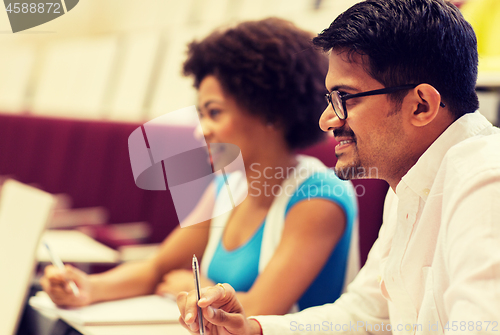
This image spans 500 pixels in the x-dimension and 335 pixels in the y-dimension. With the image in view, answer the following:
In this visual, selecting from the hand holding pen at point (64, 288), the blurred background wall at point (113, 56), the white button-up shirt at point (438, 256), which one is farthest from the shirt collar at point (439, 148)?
the blurred background wall at point (113, 56)

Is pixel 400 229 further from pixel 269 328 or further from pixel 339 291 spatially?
pixel 339 291

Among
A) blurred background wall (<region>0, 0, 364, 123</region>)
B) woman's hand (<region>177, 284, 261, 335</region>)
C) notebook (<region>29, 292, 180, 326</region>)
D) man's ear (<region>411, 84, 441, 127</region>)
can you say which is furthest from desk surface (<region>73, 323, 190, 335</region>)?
blurred background wall (<region>0, 0, 364, 123</region>)

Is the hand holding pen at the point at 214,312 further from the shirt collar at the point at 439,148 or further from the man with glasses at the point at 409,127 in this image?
the shirt collar at the point at 439,148

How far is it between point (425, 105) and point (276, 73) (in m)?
0.70

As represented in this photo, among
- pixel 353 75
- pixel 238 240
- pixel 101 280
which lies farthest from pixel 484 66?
pixel 101 280

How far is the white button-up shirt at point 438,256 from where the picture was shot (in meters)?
0.57

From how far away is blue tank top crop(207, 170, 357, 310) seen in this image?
49.1 inches

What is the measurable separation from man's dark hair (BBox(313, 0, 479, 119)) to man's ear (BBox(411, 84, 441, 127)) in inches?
0.8

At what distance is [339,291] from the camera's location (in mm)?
1312

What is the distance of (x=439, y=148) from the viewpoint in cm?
77

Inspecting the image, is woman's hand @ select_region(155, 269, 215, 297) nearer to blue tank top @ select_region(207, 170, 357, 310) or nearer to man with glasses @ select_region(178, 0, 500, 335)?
blue tank top @ select_region(207, 170, 357, 310)

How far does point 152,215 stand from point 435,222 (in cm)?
231

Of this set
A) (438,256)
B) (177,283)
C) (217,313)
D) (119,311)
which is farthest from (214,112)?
(438,256)

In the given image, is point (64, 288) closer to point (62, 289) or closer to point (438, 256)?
point (62, 289)
